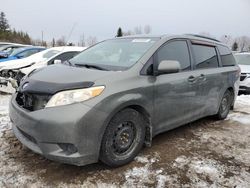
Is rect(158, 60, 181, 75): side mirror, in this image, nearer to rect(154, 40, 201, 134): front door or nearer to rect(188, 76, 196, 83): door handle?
rect(154, 40, 201, 134): front door

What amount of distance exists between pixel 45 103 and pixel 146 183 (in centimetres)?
140

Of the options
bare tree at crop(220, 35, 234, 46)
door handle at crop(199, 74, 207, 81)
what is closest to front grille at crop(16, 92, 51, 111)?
door handle at crop(199, 74, 207, 81)

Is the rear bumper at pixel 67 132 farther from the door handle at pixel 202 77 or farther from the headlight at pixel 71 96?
the door handle at pixel 202 77

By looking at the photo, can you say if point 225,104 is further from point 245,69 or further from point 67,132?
point 245,69

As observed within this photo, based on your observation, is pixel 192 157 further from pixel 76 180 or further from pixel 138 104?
Answer: pixel 76 180

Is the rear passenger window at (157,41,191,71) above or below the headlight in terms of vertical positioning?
above

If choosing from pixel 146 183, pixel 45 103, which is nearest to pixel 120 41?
pixel 45 103

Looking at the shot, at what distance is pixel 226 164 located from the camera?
3713 millimetres

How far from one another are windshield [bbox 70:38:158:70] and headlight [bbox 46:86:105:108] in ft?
2.20

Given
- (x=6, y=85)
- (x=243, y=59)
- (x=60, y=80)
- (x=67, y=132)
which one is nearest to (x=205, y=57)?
(x=60, y=80)

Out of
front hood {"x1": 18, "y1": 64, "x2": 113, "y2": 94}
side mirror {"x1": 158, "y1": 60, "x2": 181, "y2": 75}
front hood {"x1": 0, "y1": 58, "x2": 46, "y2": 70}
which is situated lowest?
front hood {"x1": 0, "y1": 58, "x2": 46, "y2": 70}

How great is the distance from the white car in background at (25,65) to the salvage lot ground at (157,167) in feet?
9.01

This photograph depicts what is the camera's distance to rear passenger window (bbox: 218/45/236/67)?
5637 millimetres

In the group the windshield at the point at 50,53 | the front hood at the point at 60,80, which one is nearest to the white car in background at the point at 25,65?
the windshield at the point at 50,53
